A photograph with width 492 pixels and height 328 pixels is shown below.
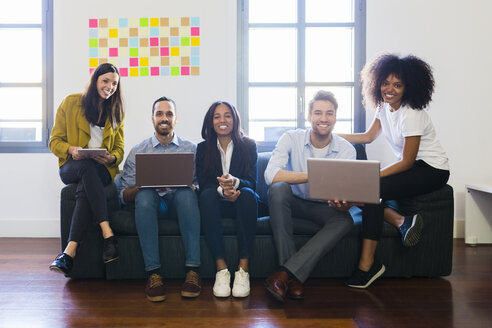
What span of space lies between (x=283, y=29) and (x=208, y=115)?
1578mm

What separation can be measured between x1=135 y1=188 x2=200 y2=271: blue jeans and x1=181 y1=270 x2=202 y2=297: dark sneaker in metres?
0.07

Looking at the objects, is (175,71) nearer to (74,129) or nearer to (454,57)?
(74,129)

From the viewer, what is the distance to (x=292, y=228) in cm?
219

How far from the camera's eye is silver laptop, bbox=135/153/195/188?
84.0 inches

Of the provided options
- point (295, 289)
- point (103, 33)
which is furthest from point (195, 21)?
point (295, 289)

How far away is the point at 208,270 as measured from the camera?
2.29 metres

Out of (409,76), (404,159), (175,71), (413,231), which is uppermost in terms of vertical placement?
(175,71)

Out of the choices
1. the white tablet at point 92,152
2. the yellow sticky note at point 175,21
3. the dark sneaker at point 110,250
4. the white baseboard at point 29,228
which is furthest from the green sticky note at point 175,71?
the dark sneaker at point 110,250

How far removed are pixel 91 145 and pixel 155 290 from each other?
106 centimetres

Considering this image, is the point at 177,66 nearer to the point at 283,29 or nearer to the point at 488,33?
the point at 283,29

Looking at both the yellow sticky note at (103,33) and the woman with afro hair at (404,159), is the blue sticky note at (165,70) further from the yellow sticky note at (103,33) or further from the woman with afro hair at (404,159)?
the woman with afro hair at (404,159)

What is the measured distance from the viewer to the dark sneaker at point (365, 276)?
2.19 m

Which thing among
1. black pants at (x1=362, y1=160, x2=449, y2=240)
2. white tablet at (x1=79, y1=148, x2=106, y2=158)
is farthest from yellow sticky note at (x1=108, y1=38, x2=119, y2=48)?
black pants at (x1=362, y1=160, x2=449, y2=240)

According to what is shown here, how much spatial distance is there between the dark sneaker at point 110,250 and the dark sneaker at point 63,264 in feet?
0.57
